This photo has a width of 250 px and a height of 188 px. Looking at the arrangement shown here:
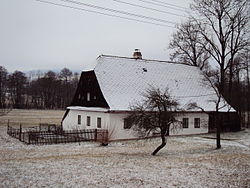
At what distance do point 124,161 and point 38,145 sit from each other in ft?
30.5

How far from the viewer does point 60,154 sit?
17828mm

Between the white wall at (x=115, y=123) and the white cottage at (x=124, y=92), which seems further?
the white cottage at (x=124, y=92)

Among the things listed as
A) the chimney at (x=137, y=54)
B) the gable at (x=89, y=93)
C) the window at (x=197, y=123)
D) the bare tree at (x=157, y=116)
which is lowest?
the window at (x=197, y=123)

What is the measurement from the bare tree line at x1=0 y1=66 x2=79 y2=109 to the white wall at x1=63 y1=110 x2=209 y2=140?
59.4 meters

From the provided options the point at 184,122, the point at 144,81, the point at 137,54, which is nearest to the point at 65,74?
the point at 137,54

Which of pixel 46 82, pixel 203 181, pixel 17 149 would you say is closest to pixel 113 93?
pixel 17 149

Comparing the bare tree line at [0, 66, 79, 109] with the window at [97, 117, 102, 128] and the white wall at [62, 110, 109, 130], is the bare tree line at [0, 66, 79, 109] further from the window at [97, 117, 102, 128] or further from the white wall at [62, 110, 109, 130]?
the window at [97, 117, 102, 128]

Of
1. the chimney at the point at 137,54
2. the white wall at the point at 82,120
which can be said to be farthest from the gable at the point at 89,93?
the chimney at the point at 137,54

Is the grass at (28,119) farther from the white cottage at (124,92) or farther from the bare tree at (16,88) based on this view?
the bare tree at (16,88)

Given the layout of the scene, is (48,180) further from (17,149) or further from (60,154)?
(17,149)

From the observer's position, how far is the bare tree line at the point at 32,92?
286 feet

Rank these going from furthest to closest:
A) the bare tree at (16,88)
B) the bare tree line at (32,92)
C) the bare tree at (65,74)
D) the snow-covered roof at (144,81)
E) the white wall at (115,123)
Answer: the bare tree at (65,74), the bare tree line at (32,92), the bare tree at (16,88), the snow-covered roof at (144,81), the white wall at (115,123)

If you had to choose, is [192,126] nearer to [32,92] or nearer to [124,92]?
[124,92]

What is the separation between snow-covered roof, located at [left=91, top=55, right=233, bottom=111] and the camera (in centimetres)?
2697
